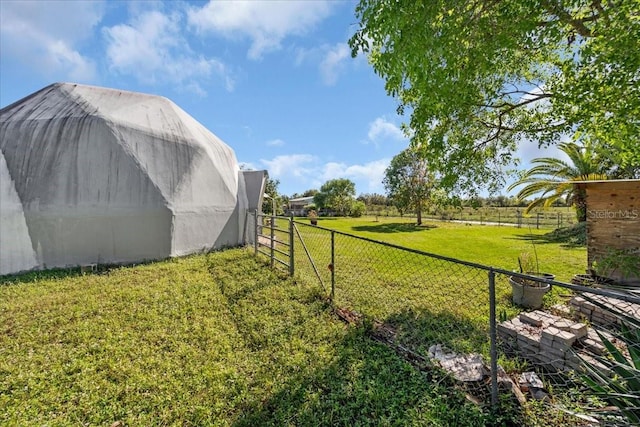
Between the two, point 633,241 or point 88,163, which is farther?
point 88,163

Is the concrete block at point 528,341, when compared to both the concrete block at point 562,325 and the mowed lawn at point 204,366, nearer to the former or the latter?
the concrete block at point 562,325

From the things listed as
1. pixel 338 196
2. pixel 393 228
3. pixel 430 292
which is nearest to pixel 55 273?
pixel 430 292

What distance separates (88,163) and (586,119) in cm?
1168

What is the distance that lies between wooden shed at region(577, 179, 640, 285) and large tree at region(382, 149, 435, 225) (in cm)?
1743

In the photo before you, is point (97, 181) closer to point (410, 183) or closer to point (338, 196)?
point (410, 183)

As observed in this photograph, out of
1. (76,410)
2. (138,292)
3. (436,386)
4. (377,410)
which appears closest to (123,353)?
(76,410)

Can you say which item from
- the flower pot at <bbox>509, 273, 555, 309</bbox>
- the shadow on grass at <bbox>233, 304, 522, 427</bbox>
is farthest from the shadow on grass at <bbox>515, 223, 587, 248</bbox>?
the shadow on grass at <bbox>233, 304, 522, 427</bbox>

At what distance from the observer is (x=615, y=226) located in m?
5.59

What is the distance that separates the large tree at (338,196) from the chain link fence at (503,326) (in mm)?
34939

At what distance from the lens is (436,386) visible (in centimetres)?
281

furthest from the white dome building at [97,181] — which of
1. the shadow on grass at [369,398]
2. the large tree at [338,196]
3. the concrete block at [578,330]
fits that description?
the large tree at [338,196]

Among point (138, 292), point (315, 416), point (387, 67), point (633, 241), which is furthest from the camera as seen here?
point (138, 292)

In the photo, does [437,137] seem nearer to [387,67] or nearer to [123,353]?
[387,67]

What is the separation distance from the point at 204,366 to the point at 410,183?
2317 centimetres
